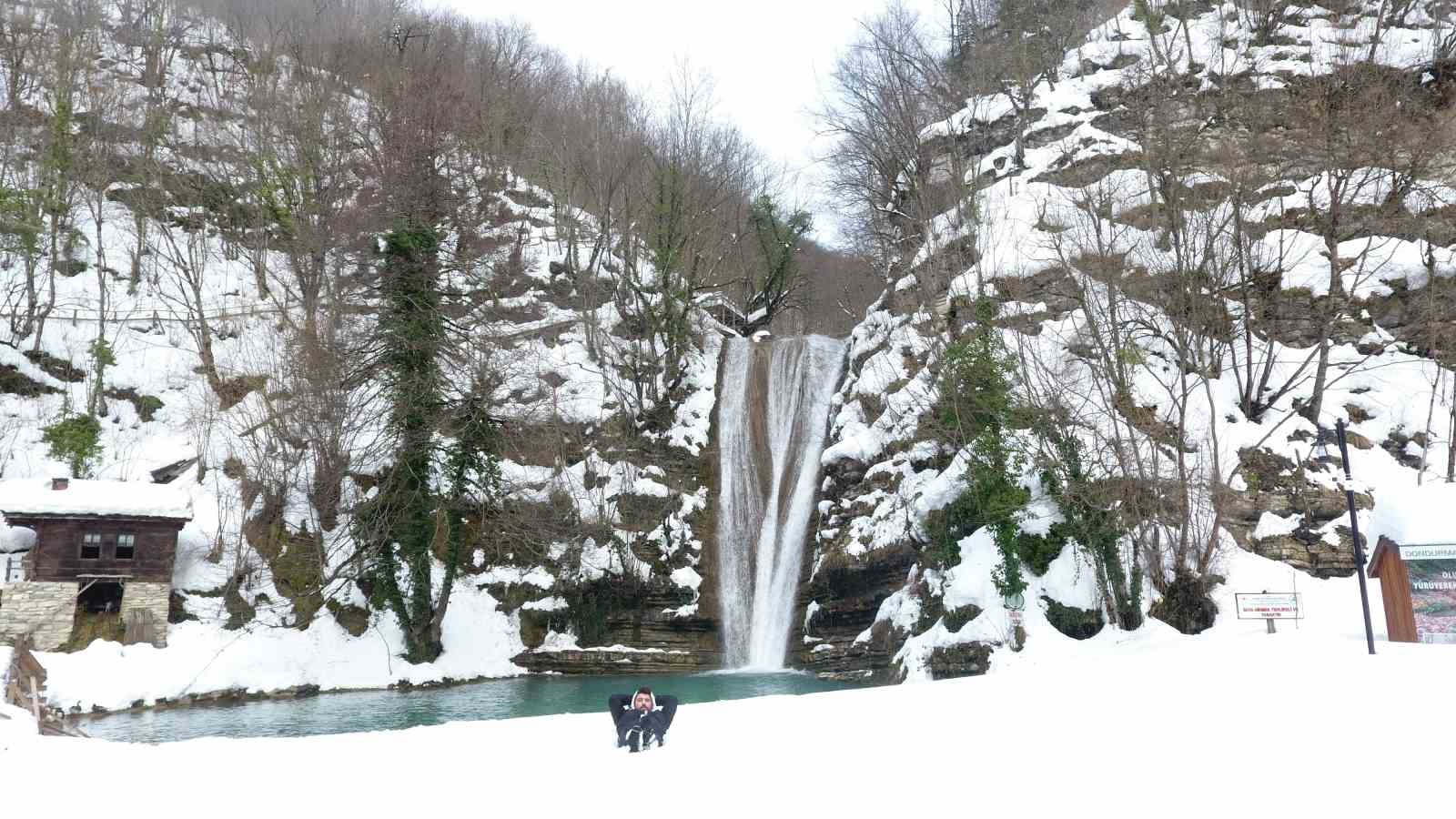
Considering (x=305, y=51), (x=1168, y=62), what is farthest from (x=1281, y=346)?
(x=305, y=51)

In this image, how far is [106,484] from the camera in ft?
80.0

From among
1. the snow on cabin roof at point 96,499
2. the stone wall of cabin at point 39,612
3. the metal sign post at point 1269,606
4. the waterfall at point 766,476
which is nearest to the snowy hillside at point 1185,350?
the waterfall at point 766,476

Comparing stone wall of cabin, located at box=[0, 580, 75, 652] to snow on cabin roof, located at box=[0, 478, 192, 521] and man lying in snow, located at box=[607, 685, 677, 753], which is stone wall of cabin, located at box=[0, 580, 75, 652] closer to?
snow on cabin roof, located at box=[0, 478, 192, 521]

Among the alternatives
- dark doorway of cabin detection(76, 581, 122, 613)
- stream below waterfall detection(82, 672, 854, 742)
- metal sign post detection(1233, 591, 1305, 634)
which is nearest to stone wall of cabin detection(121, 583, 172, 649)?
dark doorway of cabin detection(76, 581, 122, 613)

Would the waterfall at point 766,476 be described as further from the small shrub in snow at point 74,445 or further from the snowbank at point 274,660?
the small shrub in snow at point 74,445

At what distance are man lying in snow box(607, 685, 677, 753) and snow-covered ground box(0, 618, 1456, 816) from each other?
18 cm

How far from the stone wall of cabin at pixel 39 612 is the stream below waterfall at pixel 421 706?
3.76 meters

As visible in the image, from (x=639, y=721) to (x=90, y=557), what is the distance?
20647 millimetres

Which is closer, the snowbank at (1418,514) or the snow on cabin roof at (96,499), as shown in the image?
the snowbank at (1418,514)

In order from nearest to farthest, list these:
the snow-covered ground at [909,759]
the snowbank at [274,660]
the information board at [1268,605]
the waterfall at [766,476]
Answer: the snow-covered ground at [909,759], the information board at [1268,605], the snowbank at [274,660], the waterfall at [766,476]

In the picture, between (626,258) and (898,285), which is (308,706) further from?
(898,285)

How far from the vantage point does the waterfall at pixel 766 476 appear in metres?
26.4

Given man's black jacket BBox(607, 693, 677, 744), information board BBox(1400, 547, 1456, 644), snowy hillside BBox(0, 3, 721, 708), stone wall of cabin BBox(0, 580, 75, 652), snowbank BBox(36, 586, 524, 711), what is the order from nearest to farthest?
1. man's black jacket BBox(607, 693, 677, 744)
2. information board BBox(1400, 547, 1456, 644)
3. snowbank BBox(36, 586, 524, 711)
4. stone wall of cabin BBox(0, 580, 75, 652)
5. snowy hillside BBox(0, 3, 721, 708)

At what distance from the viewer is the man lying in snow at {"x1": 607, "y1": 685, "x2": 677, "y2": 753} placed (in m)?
9.41
